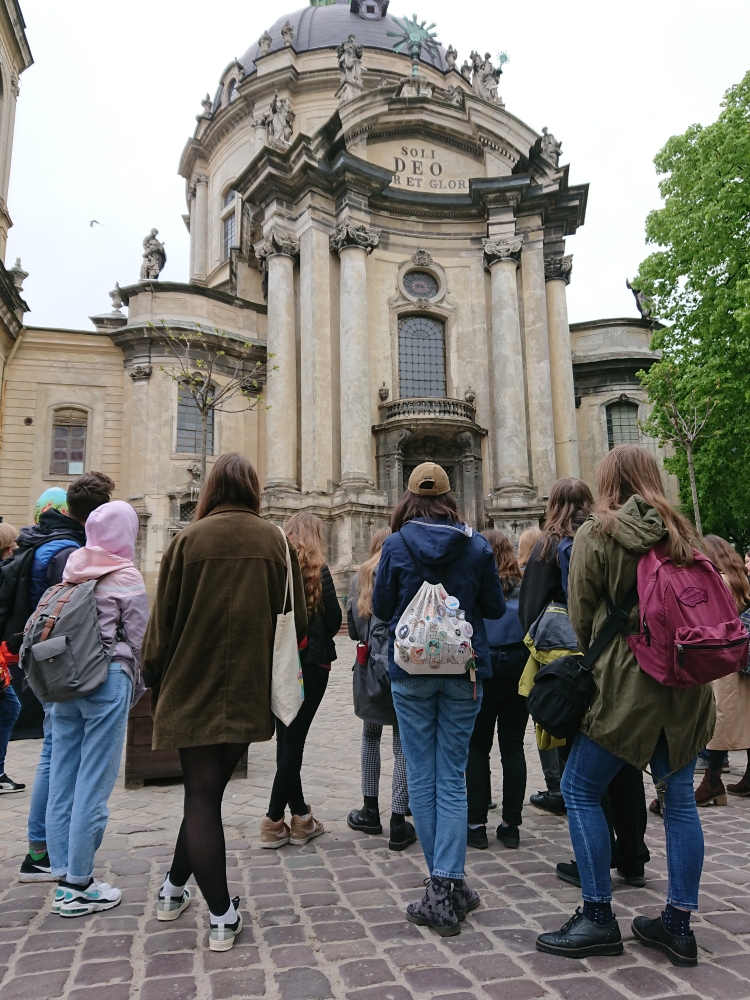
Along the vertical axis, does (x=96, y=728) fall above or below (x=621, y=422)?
below

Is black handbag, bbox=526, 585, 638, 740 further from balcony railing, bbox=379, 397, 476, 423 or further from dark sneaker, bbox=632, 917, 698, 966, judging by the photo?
balcony railing, bbox=379, 397, 476, 423

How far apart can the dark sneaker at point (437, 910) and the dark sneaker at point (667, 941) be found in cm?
82

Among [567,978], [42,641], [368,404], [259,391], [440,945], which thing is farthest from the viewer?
[259,391]

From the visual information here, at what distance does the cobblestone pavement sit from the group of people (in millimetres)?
126

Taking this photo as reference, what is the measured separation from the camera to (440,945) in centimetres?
328

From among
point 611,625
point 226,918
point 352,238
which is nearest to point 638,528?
point 611,625

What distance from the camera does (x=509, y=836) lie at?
4.68 meters

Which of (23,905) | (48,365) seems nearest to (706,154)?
(48,365)

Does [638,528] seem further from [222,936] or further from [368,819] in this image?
[368,819]

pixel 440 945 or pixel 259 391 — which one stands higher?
pixel 259 391

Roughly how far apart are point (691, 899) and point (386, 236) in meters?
26.5

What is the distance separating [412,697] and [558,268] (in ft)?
88.6

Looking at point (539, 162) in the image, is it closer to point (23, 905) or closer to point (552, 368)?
point (552, 368)

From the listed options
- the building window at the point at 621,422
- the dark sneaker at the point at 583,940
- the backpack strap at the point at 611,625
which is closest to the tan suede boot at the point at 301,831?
the dark sneaker at the point at 583,940
